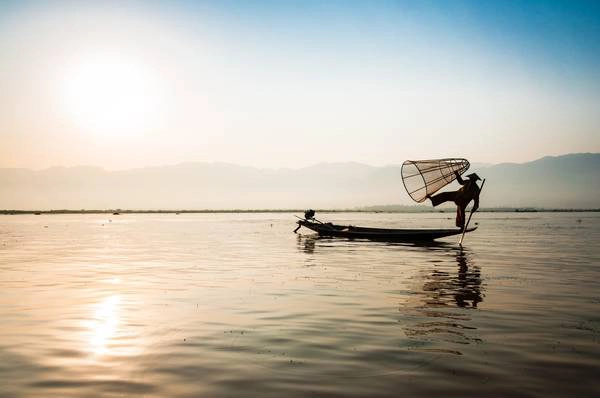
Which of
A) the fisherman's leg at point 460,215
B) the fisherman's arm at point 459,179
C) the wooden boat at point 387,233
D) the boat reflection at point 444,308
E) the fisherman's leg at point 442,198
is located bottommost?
the boat reflection at point 444,308

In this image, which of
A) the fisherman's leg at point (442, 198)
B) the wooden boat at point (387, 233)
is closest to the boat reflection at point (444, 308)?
the fisherman's leg at point (442, 198)

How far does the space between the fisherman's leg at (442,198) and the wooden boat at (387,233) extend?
13.4 feet

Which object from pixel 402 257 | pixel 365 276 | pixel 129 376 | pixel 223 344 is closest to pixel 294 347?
pixel 223 344

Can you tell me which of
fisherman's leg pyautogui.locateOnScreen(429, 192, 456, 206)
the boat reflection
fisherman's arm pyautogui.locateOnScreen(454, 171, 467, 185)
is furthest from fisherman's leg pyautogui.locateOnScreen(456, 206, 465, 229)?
the boat reflection

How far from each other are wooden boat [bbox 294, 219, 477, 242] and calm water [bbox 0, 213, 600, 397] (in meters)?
20.2

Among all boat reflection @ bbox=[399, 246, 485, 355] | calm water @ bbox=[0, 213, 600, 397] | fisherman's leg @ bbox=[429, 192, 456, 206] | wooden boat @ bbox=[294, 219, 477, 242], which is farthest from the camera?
wooden boat @ bbox=[294, 219, 477, 242]

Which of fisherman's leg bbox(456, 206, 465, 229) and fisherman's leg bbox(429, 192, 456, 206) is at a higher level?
fisherman's leg bbox(429, 192, 456, 206)

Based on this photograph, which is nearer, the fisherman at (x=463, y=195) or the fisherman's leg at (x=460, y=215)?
the fisherman at (x=463, y=195)

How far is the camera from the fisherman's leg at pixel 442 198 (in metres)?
39.7

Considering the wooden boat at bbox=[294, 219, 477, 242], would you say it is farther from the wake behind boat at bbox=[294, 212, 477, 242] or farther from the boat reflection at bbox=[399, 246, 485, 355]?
the boat reflection at bbox=[399, 246, 485, 355]

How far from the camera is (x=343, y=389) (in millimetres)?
8602

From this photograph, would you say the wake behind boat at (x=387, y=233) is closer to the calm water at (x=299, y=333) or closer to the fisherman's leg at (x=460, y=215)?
the fisherman's leg at (x=460, y=215)

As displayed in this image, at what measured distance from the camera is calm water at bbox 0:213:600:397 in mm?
8961

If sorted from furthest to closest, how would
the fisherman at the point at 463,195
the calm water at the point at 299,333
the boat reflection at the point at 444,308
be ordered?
1. the fisherman at the point at 463,195
2. the boat reflection at the point at 444,308
3. the calm water at the point at 299,333
